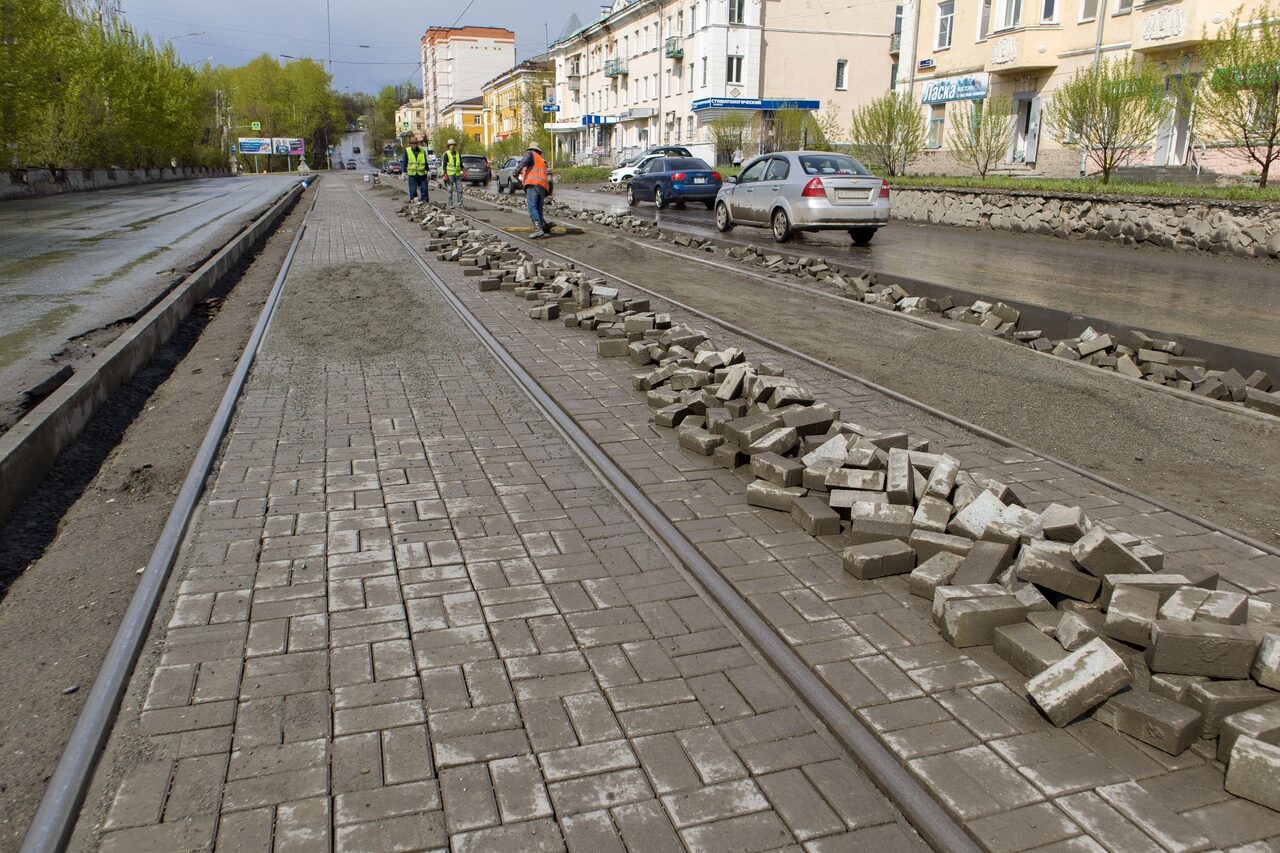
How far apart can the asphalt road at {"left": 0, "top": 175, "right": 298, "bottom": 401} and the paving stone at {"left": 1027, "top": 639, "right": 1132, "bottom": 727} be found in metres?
7.06

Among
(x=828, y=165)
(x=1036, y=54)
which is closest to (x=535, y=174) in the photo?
(x=828, y=165)

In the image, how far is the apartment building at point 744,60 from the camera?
5797cm

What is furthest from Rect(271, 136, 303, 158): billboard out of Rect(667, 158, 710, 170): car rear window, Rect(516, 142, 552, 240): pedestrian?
Rect(516, 142, 552, 240): pedestrian

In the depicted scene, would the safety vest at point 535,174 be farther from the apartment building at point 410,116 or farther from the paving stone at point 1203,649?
the apartment building at point 410,116

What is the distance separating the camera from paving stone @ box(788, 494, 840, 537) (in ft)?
14.6

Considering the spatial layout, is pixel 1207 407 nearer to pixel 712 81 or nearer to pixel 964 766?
pixel 964 766

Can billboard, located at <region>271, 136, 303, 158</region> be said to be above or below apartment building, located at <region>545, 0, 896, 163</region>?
below

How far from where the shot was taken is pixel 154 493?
513cm

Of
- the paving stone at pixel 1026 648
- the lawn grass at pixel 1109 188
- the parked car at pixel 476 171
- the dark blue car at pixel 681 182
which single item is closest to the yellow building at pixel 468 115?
the parked car at pixel 476 171

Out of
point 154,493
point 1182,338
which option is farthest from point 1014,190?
point 154,493

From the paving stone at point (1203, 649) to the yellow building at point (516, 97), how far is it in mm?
86201

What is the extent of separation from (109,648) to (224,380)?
466 cm

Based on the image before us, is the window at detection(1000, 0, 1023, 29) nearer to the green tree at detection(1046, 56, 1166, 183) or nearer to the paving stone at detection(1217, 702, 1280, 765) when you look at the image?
the green tree at detection(1046, 56, 1166, 183)

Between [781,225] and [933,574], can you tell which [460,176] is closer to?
[781,225]
